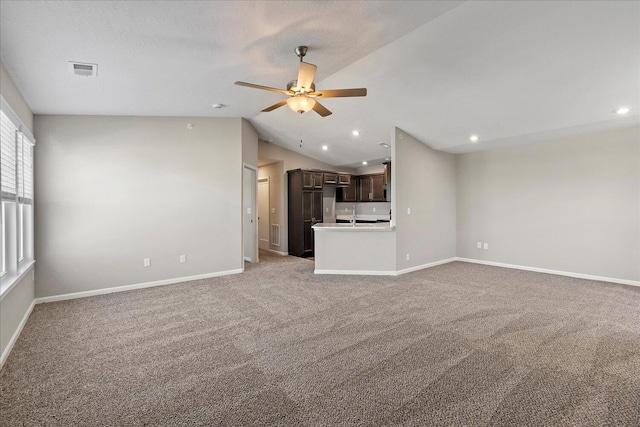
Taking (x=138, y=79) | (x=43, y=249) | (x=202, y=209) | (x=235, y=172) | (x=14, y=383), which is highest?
(x=138, y=79)

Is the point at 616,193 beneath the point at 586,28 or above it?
beneath

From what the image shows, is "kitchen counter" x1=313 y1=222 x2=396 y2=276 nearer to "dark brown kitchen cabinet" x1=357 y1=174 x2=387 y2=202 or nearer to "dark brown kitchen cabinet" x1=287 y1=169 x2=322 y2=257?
"dark brown kitchen cabinet" x1=287 y1=169 x2=322 y2=257

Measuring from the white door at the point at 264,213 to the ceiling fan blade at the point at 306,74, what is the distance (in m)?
5.55

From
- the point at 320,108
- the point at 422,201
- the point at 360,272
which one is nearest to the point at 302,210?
the point at 360,272

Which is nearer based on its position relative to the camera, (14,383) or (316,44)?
(14,383)

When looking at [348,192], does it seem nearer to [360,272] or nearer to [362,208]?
[362,208]

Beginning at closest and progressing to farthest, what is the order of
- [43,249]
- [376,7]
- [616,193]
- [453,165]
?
[376,7]
[43,249]
[616,193]
[453,165]

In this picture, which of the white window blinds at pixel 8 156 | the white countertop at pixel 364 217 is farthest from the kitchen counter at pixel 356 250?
the white window blinds at pixel 8 156

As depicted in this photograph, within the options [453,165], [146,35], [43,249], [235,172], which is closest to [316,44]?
[146,35]

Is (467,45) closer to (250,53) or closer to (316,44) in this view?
(316,44)

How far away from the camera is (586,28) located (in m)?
2.78

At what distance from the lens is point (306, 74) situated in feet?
9.43

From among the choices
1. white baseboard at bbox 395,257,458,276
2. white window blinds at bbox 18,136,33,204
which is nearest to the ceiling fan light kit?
white window blinds at bbox 18,136,33,204

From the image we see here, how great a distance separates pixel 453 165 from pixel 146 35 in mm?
→ 6166
